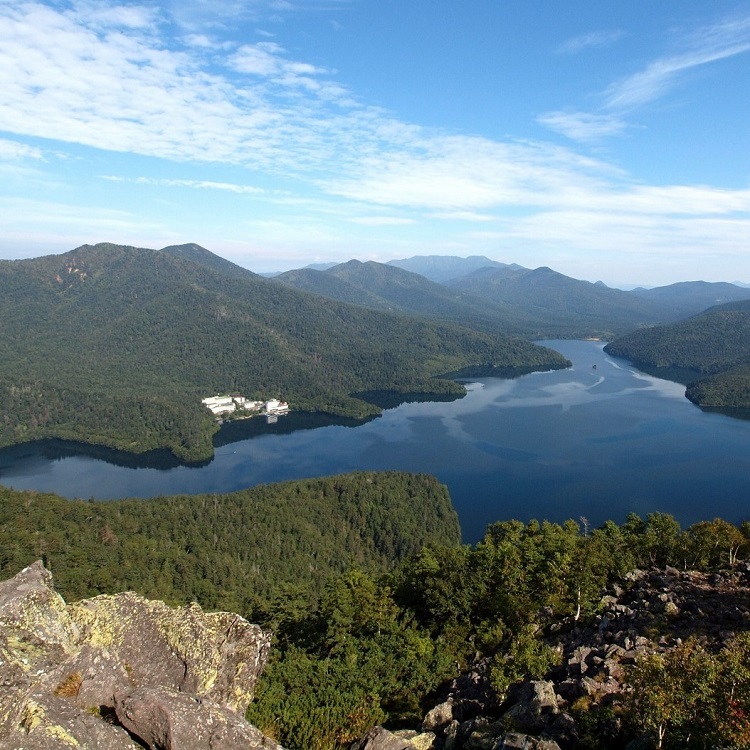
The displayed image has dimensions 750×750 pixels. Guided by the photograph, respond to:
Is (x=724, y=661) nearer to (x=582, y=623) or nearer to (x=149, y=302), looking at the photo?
(x=582, y=623)

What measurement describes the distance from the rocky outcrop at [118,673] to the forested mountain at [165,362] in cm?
8482

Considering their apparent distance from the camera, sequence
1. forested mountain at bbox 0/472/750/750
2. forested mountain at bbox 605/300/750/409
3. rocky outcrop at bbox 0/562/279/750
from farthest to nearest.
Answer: forested mountain at bbox 605/300/750/409
forested mountain at bbox 0/472/750/750
rocky outcrop at bbox 0/562/279/750

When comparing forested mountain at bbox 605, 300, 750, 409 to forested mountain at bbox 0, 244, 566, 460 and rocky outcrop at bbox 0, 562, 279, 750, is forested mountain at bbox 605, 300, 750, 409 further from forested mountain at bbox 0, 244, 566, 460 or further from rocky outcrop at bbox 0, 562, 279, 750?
rocky outcrop at bbox 0, 562, 279, 750

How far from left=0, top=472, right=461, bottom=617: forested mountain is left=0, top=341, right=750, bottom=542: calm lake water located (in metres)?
9.37

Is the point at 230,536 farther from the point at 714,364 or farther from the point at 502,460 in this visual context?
the point at 714,364

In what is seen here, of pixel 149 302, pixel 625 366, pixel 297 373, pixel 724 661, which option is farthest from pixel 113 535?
pixel 625 366

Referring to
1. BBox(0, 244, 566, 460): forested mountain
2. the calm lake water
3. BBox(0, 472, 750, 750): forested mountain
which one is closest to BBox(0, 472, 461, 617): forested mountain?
BBox(0, 472, 750, 750): forested mountain

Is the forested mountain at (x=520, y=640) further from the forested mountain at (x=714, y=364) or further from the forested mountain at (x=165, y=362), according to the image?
the forested mountain at (x=714, y=364)

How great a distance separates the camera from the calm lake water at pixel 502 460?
228 ft

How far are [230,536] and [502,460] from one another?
1824 inches

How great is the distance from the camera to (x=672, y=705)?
35.6 feet

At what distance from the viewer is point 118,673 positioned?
10.5 m

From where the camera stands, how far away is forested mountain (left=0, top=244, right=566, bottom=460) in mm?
109812

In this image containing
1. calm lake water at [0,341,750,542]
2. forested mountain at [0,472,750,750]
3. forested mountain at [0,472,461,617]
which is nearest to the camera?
forested mountain at [0,472,750,750]
